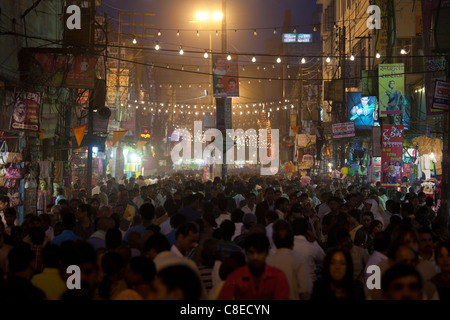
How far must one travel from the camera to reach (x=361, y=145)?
1351 inches

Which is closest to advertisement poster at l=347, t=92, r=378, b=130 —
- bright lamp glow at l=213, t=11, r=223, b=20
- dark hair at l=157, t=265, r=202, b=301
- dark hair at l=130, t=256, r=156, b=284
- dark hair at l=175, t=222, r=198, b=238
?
bright lamp glow at l=213, t=11, r=223, b=20

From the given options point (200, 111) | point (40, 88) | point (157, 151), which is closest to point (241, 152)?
point (200, 111)

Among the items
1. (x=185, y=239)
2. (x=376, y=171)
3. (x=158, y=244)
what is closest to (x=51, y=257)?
(x=158, y=244)

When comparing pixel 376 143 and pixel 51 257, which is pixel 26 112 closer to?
pixel 51 257

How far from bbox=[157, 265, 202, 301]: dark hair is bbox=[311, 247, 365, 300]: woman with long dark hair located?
4.22ft

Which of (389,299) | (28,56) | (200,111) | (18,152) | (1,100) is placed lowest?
(389,299)

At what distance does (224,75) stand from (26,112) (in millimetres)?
10561

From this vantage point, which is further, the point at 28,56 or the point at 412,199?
the point at 28,56

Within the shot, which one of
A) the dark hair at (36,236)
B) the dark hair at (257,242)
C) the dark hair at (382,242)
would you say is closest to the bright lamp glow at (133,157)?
the dark hair at (36,236)

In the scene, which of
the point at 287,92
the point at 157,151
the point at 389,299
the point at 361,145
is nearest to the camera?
the point at 389,299

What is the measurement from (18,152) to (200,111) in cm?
7346

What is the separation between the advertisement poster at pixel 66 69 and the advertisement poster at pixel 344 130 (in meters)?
14.7

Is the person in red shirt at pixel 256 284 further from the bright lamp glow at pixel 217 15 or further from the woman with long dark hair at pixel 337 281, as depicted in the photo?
the bright lamp glow at pixel 217 15

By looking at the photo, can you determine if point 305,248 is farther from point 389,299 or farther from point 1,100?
point 1,100
